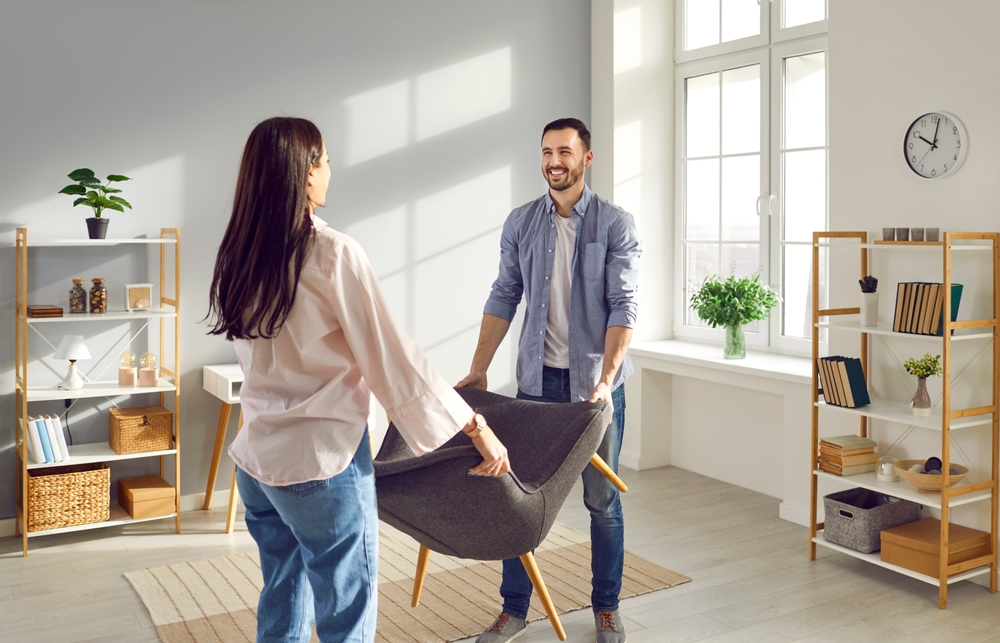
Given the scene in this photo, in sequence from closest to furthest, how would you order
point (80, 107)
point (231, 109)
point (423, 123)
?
1. point (80, 107)
2. point (231, 109)
3. point (423, 123)

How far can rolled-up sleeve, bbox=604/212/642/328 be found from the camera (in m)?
2.81

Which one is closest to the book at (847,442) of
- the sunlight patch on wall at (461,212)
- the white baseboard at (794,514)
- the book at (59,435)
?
the white baseboard at (794,514)

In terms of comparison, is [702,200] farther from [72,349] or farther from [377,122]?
[72,349]

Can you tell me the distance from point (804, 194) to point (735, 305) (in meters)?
0.65

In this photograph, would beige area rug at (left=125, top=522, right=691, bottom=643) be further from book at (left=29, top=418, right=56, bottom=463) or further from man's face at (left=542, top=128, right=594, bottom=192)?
man's face at (left=542, top=128, right=594, bottom=192)

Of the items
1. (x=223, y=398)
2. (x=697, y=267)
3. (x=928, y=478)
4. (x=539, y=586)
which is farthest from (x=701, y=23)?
(x=539, y=586)

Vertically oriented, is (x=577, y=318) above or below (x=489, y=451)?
above

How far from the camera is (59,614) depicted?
3146mm

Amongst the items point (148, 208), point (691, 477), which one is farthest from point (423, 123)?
point (691, 477)

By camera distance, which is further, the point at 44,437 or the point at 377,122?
the point at 377,122

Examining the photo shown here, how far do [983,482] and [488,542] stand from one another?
1969mm

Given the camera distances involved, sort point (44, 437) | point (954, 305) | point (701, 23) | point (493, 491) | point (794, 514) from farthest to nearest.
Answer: point (701, 23)
point (794, 514)
point (44, 437)
point (954, 305)
point (493, 491)

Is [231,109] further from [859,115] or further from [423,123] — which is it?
[859,115]

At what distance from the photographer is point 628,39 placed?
16.8 ft
